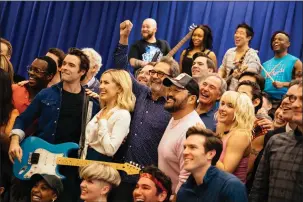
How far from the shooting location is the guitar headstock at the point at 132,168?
4.85 metres

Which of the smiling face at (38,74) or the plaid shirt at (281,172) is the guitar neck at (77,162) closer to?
the smiling face at (38,74)

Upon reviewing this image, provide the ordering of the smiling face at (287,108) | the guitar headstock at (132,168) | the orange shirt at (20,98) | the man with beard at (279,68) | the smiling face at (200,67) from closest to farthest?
the smiling face at (287,108) < the guitar headstock at (132,168) < the orange shirt at (20,98) < the smiling face at (200,67) < the man with beard at (279,68)

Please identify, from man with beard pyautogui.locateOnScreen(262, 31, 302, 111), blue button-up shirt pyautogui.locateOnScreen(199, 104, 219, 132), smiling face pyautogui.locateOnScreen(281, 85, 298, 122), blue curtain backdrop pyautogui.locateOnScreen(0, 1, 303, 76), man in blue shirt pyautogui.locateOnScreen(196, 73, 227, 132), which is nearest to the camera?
→ smiling face pyautogui.locateOnScreen(281, 85, 298, 122)

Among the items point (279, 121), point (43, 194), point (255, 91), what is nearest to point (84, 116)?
point (43, 194)

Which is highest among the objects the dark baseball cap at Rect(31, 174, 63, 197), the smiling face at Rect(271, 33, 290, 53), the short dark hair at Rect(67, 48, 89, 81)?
the smiling face at Rect(271, 33, 290, 53)

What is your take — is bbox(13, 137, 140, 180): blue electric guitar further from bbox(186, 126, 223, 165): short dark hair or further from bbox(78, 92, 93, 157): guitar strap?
bbox(186, 126, 223, 165): short dark hair

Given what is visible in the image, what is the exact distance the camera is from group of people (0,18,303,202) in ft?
13.8

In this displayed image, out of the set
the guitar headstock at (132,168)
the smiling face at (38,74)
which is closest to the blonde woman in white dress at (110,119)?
the guitar headstock at (132,168)

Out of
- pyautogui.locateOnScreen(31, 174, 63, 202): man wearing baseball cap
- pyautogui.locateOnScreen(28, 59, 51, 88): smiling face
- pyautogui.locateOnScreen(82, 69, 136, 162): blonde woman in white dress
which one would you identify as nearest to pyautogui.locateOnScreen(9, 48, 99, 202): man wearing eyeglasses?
pyautogui.locateOnScreen(31, 174, 63, 202): man wearing baseball cap

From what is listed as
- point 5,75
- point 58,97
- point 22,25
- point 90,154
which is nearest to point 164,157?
point 90,154

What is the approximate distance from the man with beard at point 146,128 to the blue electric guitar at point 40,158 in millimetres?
478

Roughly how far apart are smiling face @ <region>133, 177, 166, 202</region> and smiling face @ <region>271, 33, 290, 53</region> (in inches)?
130

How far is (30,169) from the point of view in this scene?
542 cm

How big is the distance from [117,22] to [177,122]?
5.89 meters
